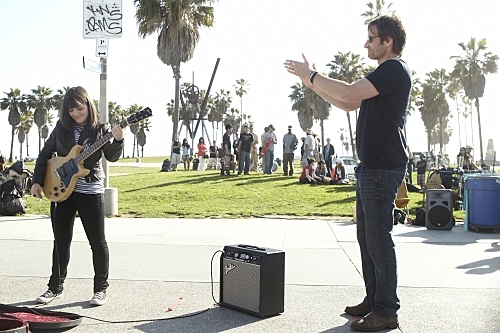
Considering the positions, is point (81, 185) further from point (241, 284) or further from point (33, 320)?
point (241, 284)

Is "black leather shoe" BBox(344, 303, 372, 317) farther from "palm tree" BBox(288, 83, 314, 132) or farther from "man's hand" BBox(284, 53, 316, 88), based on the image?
"palm tree" BBox(288, 83, 314, 132)

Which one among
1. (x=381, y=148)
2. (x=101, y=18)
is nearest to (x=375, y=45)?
(x=381, y=148)

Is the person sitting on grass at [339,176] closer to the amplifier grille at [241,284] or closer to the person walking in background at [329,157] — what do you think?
the person walking in background at [329,157]

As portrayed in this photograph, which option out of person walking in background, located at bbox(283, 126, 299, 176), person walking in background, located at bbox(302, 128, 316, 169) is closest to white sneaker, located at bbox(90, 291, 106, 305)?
person walking in background, located at bbox(283, 126, 299, 176)

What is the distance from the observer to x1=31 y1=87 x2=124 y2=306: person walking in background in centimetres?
499

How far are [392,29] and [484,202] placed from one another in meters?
6.99

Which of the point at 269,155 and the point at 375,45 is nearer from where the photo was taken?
the point at 375,45

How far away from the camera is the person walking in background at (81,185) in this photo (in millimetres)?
4988

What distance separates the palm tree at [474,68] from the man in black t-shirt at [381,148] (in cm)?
6591

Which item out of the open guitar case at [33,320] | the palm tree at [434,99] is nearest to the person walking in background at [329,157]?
the open guitar case at [33,320]

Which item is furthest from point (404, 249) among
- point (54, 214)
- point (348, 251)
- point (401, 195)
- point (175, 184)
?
point (175, 184)

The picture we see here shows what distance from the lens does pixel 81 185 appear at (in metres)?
5.00

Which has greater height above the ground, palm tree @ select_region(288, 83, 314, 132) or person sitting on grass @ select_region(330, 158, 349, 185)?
palm tree @ select_region(288, 83, 314, 132)

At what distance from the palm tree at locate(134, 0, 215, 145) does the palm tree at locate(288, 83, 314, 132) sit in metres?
44.6
